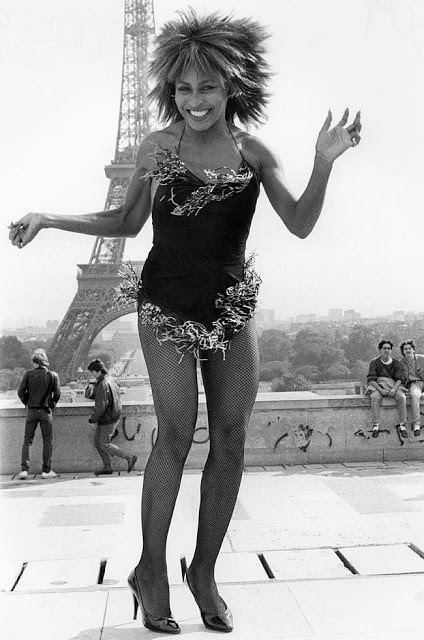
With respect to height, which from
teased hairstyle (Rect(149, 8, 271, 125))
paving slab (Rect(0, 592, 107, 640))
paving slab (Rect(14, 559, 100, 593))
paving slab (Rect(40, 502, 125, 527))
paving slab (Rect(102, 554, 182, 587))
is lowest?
paving slab (Rect(40, 502, 125, 527))

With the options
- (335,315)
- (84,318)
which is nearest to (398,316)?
(335,315)

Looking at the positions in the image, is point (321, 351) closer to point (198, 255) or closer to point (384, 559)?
point (384, 559)

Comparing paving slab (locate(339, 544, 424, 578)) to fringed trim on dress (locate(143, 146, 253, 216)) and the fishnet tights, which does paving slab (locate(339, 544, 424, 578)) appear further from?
fringed trim on dress (locate(143, 146, 253, 216))

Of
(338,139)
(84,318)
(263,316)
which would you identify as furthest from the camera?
(84,318)

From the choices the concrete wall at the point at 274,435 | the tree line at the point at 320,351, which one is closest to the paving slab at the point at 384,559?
the concrete wall at the point at 274,435

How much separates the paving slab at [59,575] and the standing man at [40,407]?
4453 mm

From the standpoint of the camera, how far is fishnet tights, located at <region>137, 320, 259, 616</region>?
9.89 feet

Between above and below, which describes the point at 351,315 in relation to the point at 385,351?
above

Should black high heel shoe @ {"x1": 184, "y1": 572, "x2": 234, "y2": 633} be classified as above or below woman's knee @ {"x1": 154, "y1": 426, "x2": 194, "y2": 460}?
below

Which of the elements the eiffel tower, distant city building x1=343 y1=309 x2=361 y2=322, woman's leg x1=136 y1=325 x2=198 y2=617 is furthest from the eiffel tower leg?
woman's leg x1=136 y1=325 x2=198 y2=617

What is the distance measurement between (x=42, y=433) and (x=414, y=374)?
3.59 m

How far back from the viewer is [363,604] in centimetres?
324

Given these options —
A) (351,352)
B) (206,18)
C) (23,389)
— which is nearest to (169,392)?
(206,18)

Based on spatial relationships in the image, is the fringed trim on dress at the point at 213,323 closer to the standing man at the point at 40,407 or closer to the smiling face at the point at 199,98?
the smiling face at the point at 199,98
